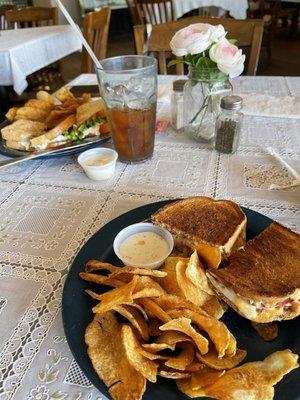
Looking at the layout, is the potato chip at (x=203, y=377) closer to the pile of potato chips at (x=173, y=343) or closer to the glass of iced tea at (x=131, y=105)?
the pile of potato chips at (x=173, y=343)

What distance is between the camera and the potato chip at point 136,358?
421mm

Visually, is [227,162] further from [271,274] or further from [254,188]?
[271,274]

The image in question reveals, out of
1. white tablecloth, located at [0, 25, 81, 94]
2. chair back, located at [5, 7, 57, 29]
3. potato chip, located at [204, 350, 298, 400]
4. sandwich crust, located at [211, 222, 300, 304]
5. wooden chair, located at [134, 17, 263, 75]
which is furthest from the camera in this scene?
chair back, located at [5, 7, 57, 29]

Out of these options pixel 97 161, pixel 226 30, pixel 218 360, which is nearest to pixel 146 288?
pixel 218 360

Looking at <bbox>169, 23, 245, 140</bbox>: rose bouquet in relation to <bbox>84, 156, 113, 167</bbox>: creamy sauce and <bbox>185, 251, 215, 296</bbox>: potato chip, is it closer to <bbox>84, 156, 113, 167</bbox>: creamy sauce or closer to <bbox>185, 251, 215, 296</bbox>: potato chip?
<bbox>84, 156, 113, 167</bbox>: creamy sauce

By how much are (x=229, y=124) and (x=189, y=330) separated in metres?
0.64

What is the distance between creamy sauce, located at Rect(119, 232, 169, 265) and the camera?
2.02 feet

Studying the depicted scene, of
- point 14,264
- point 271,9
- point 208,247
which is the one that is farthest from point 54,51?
point 271,9

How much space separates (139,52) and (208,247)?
1.38 m

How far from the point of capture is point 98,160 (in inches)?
36.9

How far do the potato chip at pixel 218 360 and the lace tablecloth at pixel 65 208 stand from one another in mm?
150

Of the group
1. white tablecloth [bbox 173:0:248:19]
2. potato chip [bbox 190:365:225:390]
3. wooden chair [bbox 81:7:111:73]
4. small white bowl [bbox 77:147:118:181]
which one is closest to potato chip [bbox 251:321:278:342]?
potato chip [bbox 190:365:225:390]

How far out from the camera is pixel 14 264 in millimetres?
680

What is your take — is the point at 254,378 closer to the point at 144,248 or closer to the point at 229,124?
the point at 144,248
